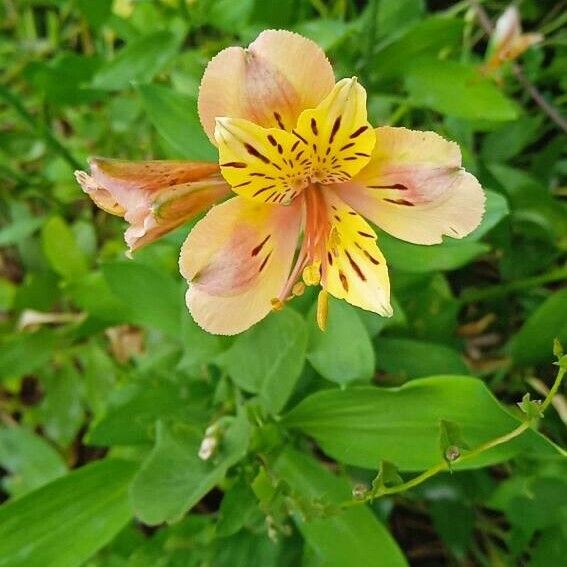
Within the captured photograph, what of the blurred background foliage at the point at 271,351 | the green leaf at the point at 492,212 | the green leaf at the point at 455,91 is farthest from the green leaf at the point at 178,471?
the green leaf at the point at 455,91

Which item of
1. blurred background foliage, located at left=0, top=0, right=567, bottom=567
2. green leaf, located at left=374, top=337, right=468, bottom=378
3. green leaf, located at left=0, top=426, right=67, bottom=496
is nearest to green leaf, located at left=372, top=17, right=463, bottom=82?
blurred background foliage, located at left=0, top=0, right=567, bottom=567

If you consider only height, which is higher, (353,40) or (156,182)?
(156,182)

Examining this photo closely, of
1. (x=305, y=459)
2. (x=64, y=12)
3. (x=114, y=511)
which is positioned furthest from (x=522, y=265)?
(x=64, y=12)

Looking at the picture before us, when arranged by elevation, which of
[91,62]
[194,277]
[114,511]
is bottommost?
[114,511]

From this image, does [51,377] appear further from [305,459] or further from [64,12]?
[64,12]

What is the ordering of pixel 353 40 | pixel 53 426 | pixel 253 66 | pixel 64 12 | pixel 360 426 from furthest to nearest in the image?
pixel 64 12, pixel 53 426, pixel 353 40, pixel 360 426, pixel 253 66

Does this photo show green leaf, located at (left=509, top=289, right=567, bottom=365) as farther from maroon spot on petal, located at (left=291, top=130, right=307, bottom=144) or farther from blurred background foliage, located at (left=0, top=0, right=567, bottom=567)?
maroon spot on petal, located at (left=291, top=130, right=307, bottom=144)

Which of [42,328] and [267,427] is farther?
[42,328]

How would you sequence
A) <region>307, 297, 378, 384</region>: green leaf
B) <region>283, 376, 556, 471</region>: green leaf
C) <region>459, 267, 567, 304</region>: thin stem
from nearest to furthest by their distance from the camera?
<region>283, 376, 556, 471</region>: green leaf → <region>307, 297, 378, 384</region>: green leaf → <region>459, 267, 567, 304</region>: thin stem
